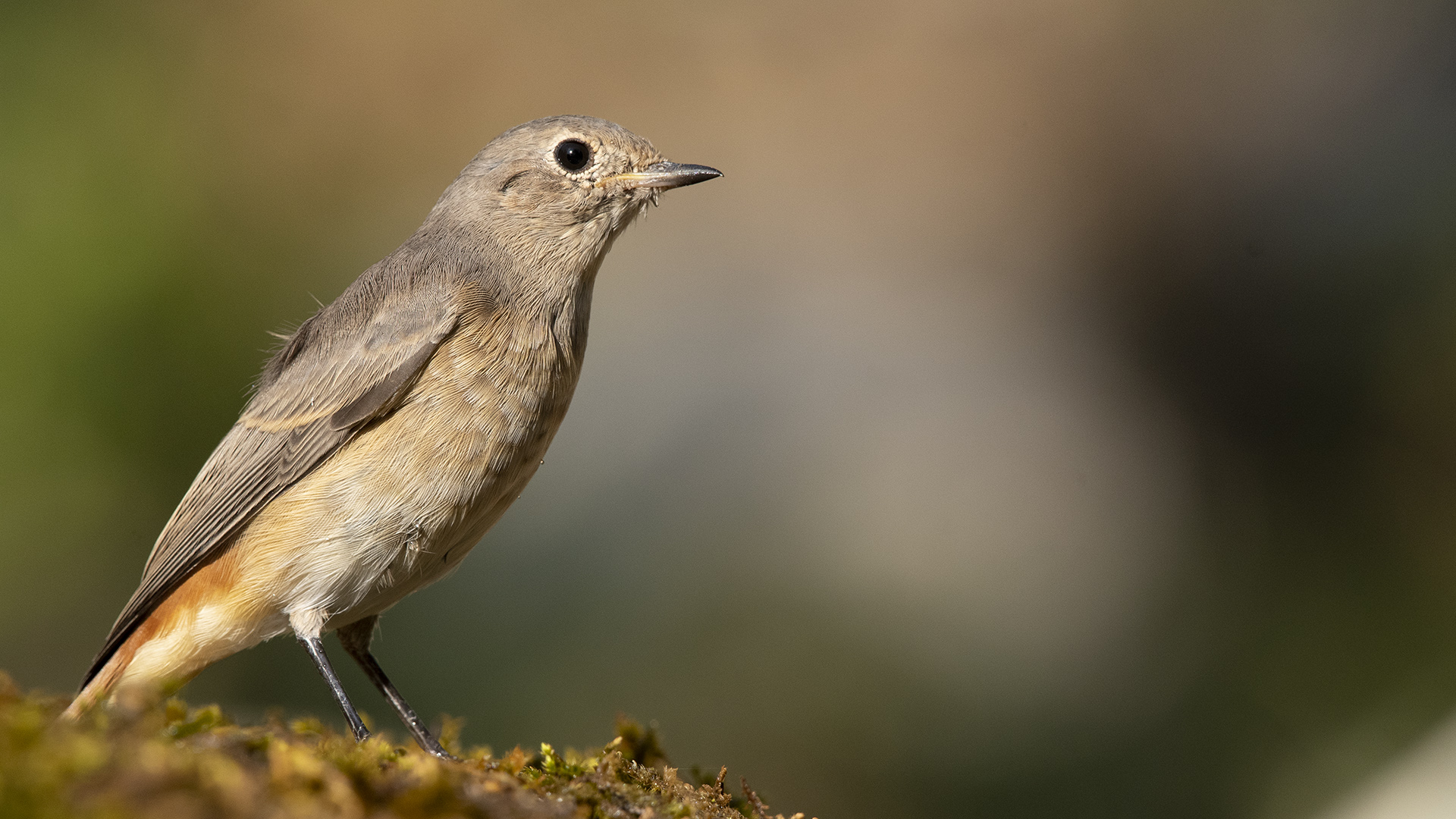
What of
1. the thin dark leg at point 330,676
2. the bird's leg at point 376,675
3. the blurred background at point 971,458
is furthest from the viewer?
the blurred background at point 971,458

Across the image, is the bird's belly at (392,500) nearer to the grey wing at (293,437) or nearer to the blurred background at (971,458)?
the grey wing at (293,437)

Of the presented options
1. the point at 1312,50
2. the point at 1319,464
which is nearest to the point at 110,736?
the point at 1319,464

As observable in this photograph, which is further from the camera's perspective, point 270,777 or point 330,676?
point 330,676

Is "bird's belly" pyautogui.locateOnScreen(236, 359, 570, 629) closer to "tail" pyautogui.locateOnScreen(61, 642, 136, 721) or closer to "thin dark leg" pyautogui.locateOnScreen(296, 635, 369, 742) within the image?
"thin dark leg" pyautogui.locateOnScreen(296, 635, 369, 742)

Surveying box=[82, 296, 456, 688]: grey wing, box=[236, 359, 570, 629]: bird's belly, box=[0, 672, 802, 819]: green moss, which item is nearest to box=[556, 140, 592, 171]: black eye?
box=[82, 296, 456, 688]: grey wing

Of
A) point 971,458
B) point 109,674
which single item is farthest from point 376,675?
point 971,458

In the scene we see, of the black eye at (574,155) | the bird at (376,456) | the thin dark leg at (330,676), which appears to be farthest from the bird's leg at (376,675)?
the black eye at (574,155)

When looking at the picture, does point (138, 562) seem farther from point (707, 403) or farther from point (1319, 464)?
point (1319, 464)

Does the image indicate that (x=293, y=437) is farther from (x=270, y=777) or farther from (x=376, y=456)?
(x=270, y=777)
